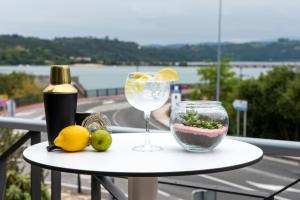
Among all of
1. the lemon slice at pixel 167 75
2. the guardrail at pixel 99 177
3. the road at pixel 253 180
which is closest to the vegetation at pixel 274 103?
the road at pixel 253 180

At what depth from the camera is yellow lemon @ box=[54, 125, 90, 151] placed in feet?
4.39

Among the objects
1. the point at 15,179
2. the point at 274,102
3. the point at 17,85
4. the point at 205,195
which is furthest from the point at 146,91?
the point at 17,85

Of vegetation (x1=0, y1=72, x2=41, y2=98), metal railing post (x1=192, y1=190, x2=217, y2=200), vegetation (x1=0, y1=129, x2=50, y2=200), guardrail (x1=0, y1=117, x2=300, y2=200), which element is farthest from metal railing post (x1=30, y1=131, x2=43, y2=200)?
vegetation (x1=0, y1=72, x2=41, y2=98)

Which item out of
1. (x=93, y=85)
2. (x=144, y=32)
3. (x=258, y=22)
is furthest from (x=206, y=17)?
(x=144, y=32)

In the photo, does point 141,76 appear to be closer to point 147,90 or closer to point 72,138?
point 147,90

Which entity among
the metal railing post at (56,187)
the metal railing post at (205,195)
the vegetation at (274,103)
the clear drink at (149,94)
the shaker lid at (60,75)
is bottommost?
the vegetation at (274,103)

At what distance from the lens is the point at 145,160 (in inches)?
49.2

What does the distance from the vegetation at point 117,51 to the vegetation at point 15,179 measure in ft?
3.39

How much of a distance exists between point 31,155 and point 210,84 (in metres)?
29.9

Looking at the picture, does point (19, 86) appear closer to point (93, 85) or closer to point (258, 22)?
point (93, 85)

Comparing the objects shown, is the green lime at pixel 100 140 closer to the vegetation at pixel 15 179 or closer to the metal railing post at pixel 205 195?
the metal railing post at pixel 205 195

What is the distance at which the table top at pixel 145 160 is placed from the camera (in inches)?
44.2

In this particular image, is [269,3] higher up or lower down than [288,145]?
higher up

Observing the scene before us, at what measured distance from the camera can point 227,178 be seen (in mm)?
1854
